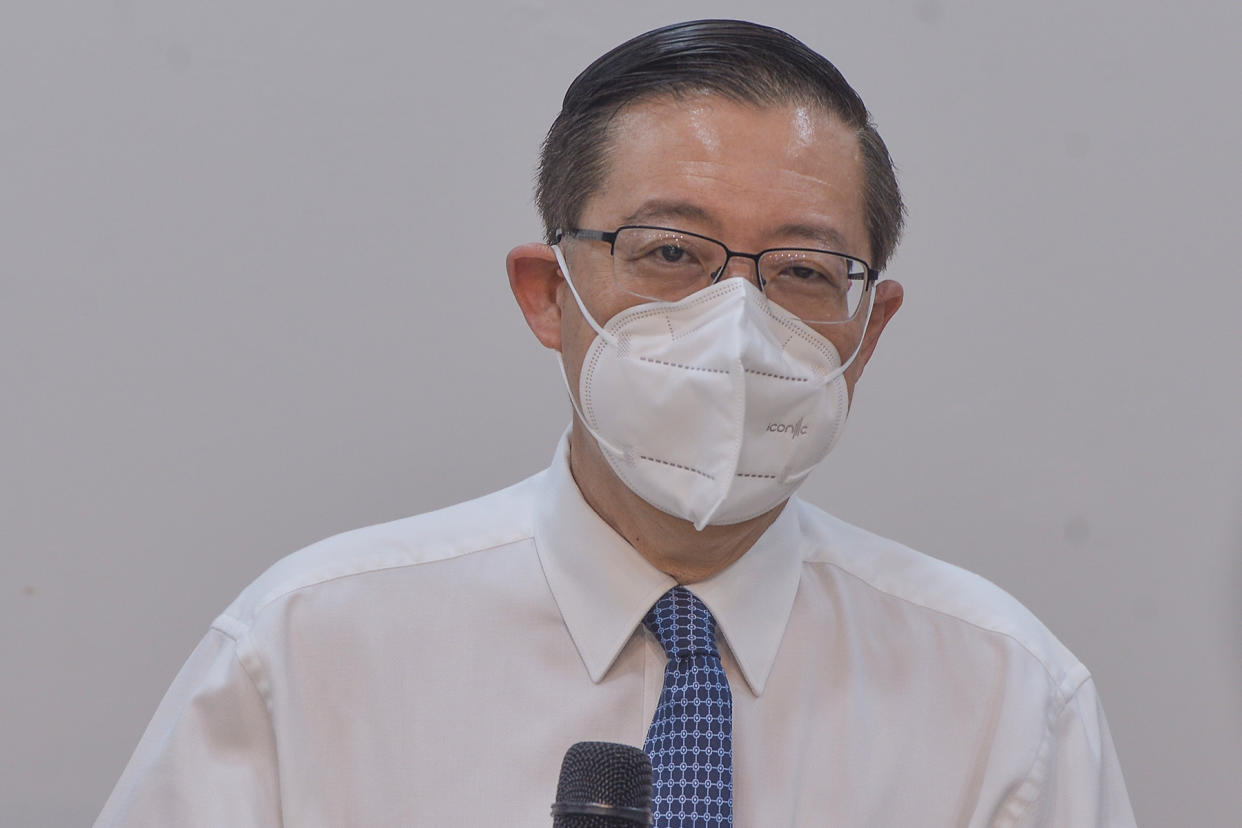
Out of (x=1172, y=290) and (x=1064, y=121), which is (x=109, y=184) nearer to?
(x=1064, y=121)

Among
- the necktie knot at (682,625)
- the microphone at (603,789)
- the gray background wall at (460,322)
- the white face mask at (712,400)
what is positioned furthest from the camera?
the gray background wall at (460,322)

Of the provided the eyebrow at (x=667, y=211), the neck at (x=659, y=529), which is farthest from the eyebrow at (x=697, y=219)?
the neck at (x=659, y=529)

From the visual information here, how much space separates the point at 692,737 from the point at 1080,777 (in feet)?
1.59

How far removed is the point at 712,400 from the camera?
1269 millimetres

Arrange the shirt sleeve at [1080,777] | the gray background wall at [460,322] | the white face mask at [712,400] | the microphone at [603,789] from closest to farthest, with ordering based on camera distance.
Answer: the microphone at [603,789] < the white face mask at [712,400] < the shirt sleeve at [1080,777] < the gray background wall at [460,322]

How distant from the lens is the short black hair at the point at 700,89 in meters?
1.41

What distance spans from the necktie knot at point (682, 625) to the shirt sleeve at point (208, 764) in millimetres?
420

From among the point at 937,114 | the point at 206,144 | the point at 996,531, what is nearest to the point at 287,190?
the point at 206,144

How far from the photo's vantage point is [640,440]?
4.33 feet

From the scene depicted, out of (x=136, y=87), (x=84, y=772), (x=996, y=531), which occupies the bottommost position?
(x=84, y=772)

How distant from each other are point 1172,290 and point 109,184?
1540mm

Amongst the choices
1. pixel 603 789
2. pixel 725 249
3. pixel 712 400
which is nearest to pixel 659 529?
pixel 712 400

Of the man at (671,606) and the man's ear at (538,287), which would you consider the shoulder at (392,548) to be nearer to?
the man at (671,606)

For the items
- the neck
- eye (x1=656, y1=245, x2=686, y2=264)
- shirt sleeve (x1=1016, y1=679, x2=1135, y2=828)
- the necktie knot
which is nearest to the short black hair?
eye (x1=656, y1=245, x2=686, y2=264)
